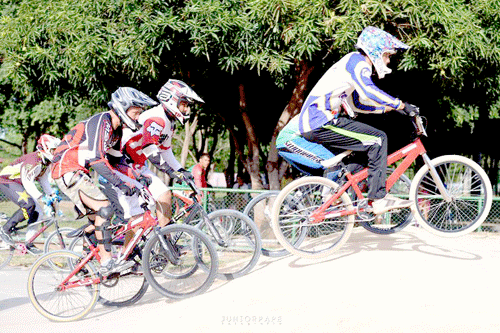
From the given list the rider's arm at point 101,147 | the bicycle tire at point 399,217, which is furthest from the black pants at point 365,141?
the rider's arm at point 101,147

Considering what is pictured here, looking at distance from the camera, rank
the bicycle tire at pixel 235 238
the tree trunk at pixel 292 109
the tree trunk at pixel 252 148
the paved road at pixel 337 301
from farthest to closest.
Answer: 1. the tree trunk at pixel 252 148
2. the tree trunk at pixel 292 109
3. the bicycle tire at pixel 235 238
4. the paved road at pixel 337 301

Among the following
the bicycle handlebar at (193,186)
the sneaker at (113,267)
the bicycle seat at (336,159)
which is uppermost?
the bicycle seat at (336,159)

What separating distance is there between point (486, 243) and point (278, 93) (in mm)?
6560

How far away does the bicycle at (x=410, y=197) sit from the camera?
7102mm

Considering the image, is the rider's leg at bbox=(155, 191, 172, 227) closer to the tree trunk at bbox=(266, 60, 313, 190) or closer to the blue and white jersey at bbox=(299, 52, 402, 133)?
the blue and white jersey at bbox=(299, 52, 402, 133)

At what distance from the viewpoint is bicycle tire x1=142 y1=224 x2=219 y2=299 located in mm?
6580

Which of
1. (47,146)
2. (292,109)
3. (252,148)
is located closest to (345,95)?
(47,146)

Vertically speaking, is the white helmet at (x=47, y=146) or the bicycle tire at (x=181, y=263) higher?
the white helmet at (x=47, y=146)

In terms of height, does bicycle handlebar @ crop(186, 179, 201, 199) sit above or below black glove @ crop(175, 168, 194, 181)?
below

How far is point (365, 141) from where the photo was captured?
7.02 meters

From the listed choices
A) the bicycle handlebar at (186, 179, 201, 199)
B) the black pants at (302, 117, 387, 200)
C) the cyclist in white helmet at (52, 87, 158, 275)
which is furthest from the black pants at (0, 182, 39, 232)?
the black pants at (302, 117, 387, 200)

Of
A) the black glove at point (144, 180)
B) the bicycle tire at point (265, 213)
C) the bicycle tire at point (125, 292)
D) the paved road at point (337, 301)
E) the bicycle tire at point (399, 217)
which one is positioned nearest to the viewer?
the paved road at point (337, 301)

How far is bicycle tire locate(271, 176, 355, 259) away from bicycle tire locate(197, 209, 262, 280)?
31 cm

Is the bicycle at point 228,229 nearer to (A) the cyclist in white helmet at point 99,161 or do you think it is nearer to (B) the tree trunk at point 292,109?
(A) the cyclist in white helmet at point 99,161
